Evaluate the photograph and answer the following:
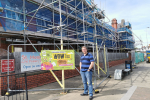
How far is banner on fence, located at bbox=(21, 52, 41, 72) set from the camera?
593cm

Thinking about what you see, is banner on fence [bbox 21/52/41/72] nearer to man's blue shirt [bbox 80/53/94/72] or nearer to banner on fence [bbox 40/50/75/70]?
banner on fence [bbox 40/50/75/70]

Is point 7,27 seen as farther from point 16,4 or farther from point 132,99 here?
point 132,99

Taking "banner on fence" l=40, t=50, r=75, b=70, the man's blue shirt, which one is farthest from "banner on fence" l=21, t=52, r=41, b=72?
the man's blue shirt

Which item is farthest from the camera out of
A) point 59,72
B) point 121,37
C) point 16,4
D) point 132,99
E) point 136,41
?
point 136,41

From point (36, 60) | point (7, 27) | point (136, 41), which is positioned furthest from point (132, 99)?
point (136, 41)

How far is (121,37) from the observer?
32.8 meters

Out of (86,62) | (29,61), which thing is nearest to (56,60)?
(86,62)

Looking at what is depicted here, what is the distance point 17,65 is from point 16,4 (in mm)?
4281

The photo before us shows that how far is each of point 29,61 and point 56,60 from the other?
1.92m

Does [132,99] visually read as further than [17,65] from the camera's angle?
No

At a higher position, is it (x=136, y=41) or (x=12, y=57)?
(x=136, y=41)

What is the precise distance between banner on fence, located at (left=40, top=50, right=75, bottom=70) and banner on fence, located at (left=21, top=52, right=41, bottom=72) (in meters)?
1.42

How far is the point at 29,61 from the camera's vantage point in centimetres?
624

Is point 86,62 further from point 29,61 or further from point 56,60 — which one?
point 29,61
